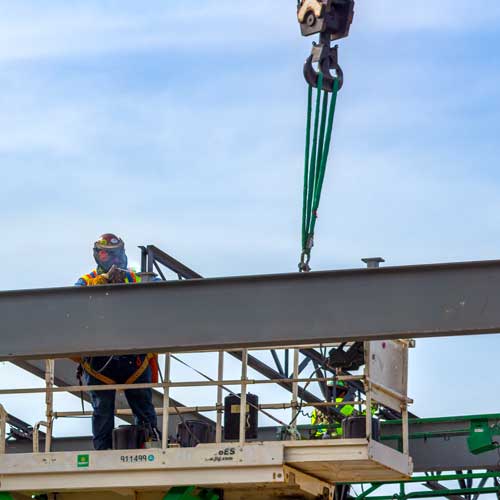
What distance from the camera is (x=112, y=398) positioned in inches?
706

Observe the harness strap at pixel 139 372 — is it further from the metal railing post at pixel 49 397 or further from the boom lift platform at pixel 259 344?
the metal railing post at pixel 49 397

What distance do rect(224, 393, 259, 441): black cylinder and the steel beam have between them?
7.41 ft

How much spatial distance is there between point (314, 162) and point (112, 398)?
3.66 meters

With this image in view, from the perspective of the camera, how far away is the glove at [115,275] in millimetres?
17469

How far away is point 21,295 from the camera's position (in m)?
16.0

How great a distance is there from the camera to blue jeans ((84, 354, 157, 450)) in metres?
17.8

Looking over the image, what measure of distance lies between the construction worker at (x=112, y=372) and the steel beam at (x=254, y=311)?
166 cm

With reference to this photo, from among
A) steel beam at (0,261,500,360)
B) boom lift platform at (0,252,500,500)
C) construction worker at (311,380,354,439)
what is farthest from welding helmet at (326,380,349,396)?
steel beam at (0,261,500,360)

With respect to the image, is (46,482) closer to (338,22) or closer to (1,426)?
(1,426)

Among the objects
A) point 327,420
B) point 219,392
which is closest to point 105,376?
point 219,392

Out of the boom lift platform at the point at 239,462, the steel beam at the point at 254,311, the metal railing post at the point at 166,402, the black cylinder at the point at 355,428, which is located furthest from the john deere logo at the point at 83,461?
the black cylinder at the point at 355,428

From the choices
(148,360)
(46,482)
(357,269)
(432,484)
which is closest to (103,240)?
(148,360)

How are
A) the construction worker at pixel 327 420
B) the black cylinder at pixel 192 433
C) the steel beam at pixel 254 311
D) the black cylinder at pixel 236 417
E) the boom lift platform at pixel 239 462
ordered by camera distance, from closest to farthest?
the steel beam at pixel 254 311, the boom lift platform at pixel 239 462, the black cylinder at pixel 236 417, the black cylinder at pixel 192 433, the construction worker at pixel 327 420

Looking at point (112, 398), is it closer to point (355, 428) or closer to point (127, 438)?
point (127, 438)
